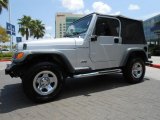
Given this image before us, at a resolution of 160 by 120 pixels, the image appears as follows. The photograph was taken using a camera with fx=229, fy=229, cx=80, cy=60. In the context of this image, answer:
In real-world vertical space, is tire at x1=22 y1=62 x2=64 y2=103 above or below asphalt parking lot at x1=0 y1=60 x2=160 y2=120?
above

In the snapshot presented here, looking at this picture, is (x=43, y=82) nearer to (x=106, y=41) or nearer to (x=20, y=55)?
(x=20, y=55)

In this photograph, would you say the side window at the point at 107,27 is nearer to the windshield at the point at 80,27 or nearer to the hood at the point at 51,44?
the windshield at the point at 80,27

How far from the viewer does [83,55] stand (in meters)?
6.10

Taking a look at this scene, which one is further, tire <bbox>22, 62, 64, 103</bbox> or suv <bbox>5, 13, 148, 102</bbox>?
suv <bbox>5, 13, 148, 102</bbox>

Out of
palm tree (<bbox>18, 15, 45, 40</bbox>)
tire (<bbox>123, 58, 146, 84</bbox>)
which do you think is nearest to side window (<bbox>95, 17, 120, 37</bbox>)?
tire (<bbox>123, 58, 146, 84</bbox>)

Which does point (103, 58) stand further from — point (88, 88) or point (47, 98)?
point (47, 98)

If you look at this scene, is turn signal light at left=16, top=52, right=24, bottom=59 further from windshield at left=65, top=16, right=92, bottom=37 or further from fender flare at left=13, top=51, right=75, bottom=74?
windshield at left=65, top=16, right=92, bottom=37

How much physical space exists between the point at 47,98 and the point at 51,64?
31.6 inches

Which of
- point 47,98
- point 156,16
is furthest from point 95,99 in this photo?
point 156,16

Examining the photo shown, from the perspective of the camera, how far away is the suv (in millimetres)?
5285

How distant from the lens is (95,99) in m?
5.54

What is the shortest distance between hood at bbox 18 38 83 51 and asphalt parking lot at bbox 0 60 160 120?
1.29 metres

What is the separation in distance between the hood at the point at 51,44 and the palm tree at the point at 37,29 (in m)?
56.0

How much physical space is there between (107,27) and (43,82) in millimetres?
2585
